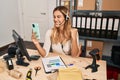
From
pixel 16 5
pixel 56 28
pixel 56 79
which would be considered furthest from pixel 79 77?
pixel 16 5

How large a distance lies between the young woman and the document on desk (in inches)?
9.7

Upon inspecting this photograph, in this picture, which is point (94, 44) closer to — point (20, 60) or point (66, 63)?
point (66, 63)

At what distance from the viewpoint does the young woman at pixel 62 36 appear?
172cm

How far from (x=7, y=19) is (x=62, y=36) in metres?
2.68

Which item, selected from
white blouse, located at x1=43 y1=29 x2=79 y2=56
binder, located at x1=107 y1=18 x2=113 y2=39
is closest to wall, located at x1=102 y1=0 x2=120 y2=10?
binder, located at x1=107 y1=18 x2=113 y2=39

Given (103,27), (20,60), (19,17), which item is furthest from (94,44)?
(19,17)

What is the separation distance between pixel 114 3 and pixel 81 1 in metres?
0.54

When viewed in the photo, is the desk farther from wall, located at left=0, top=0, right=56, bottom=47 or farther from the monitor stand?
wall, located at left=0, top=0, right=56, bottom=47

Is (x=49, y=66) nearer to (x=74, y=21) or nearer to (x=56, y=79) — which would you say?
(x=56, y=79)

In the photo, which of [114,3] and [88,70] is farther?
[114,3]

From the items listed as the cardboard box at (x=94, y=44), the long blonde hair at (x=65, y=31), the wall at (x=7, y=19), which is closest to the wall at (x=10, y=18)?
the wall at (x=7, y=19)

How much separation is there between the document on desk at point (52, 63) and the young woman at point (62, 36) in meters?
0.25

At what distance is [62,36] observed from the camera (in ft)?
5.82

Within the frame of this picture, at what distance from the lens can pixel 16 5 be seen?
419 cm
